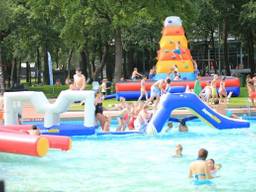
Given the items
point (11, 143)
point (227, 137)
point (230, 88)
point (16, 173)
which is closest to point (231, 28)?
point (230, 88)

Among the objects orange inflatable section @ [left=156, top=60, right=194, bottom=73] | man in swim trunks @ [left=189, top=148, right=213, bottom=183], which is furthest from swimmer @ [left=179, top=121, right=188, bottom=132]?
orange inflatable section @ [left=156, top=60, right=194, bottom=73]

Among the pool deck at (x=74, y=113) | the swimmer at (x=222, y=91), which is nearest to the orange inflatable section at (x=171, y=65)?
the swimmer at (x=222, y=91)

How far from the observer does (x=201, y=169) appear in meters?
8.11

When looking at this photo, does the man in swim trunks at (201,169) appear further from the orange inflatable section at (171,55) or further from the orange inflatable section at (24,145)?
the orange inflatable section at (171,55)

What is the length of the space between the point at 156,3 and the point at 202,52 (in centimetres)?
3174

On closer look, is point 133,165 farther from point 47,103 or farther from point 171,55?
point 171,55

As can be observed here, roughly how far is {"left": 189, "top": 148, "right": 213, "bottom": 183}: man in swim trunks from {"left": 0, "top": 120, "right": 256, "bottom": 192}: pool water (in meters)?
0.26

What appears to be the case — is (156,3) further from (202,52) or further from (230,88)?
(202,52)

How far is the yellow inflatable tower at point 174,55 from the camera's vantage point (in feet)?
86.4

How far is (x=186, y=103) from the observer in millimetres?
15180

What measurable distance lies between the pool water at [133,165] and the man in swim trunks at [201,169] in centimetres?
26

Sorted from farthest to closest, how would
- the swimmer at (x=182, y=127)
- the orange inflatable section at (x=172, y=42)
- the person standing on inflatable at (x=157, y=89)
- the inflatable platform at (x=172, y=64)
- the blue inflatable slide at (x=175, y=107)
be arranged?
1. the orange inflatable section at (x=172, y=42)
2. the inflatable platform at (x=172, y=64)
3. the person standing on inflatable at (x=157, y=89)
4. the swimmer at (x=182, y=127)
5. the blue inflatable slide at (x=175, y=107)

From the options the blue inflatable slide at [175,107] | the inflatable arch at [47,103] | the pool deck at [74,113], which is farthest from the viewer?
the pool deck at [74,113]

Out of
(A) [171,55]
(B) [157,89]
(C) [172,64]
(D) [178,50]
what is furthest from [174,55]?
(B) [157,89]
